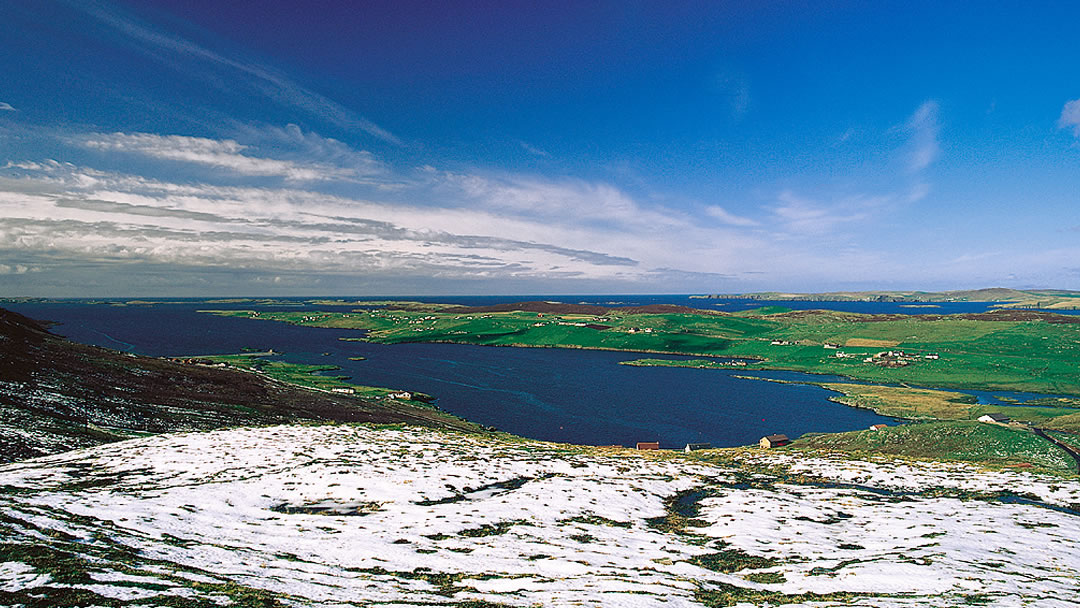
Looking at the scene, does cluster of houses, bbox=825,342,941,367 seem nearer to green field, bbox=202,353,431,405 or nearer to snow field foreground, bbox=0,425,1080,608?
snow field foreground, bbox=0,425,1080,608

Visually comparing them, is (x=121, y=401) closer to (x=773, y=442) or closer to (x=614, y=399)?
(x=773, y=442)

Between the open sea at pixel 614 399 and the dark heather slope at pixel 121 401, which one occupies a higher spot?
the dark heather slope at pixel 121 401

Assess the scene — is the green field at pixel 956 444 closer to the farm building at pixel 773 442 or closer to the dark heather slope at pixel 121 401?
the farm building at pixel 773 442

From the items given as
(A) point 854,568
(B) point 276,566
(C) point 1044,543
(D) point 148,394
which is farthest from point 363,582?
(D) point 148,394

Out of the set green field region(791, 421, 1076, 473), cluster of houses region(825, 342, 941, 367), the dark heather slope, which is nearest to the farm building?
green field region(791, 421, 1076, 473)

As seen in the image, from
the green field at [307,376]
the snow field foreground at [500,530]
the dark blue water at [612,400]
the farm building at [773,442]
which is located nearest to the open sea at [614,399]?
the dark blue water at [612,400]

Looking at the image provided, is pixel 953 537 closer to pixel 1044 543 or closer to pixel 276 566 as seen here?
pixel 1044 543
